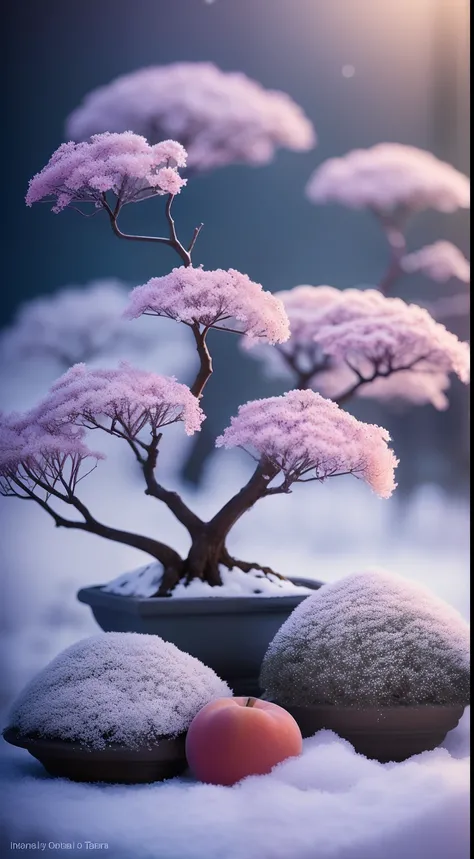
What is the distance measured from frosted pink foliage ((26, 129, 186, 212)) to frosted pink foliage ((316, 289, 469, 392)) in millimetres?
499

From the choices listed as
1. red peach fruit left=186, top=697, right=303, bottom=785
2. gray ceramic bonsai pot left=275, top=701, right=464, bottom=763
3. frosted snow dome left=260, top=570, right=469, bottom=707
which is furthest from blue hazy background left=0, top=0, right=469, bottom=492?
red peach fruit left=186, top=697, right=303, bottom=785

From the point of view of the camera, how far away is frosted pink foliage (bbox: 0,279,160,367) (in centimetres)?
212

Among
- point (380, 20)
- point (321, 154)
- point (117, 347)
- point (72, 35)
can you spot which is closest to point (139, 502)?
point (117, 347)

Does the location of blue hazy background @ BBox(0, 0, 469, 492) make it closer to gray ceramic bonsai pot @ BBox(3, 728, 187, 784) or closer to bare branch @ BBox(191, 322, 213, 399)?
bare branch @ BBox(191, 322, 213, 399)

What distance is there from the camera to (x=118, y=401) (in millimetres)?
2031

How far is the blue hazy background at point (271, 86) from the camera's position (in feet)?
6.73

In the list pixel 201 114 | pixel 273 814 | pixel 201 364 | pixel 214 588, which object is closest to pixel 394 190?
pixel 201 114

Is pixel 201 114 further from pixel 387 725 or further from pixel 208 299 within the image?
pixel 387 725

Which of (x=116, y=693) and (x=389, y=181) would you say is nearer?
(x=116, y=693)

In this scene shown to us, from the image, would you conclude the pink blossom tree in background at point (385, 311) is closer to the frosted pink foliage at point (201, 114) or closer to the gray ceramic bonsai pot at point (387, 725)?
the frosted pink foliage at point (201, 114)

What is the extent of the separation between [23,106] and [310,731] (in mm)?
1531

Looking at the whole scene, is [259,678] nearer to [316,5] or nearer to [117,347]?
[117,347]

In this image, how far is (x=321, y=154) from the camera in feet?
7.00

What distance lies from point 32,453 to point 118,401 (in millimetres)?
231
